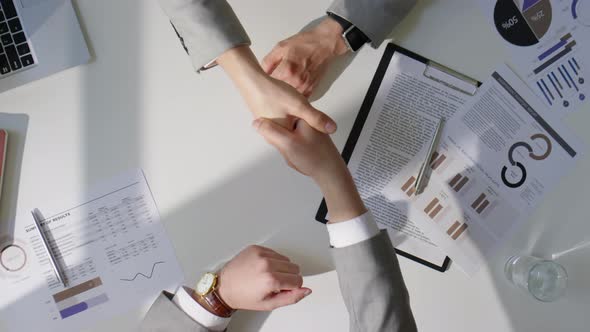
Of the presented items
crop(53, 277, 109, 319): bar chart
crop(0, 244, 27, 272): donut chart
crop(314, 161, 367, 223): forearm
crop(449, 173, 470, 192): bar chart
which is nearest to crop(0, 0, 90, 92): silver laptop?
A: crop(0, 244, 27, 272): donut chart

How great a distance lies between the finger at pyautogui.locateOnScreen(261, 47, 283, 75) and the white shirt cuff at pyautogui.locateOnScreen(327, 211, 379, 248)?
328 mm

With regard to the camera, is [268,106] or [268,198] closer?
[268,106]

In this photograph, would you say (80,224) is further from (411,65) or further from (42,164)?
(411,65)

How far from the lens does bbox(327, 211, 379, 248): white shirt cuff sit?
83cm

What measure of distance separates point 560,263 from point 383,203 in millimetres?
393

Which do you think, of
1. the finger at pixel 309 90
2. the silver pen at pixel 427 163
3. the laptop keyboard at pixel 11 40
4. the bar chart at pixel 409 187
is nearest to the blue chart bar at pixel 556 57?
the silver pen at pixel 427 163

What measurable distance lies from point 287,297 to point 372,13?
1.82 feet

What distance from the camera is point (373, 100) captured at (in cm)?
97

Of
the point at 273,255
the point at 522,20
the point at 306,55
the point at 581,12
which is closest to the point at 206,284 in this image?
the point at 273,255

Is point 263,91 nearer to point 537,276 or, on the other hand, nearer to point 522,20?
point 522,20

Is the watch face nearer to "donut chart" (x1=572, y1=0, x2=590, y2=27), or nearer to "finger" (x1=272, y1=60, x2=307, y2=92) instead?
"finger" (x1=272, y1=60, x2=307, y2=92)

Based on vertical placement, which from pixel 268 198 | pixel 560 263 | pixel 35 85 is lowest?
pixel 560 263

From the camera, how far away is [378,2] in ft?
3.02

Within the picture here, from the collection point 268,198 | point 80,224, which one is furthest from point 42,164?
point 268,198
